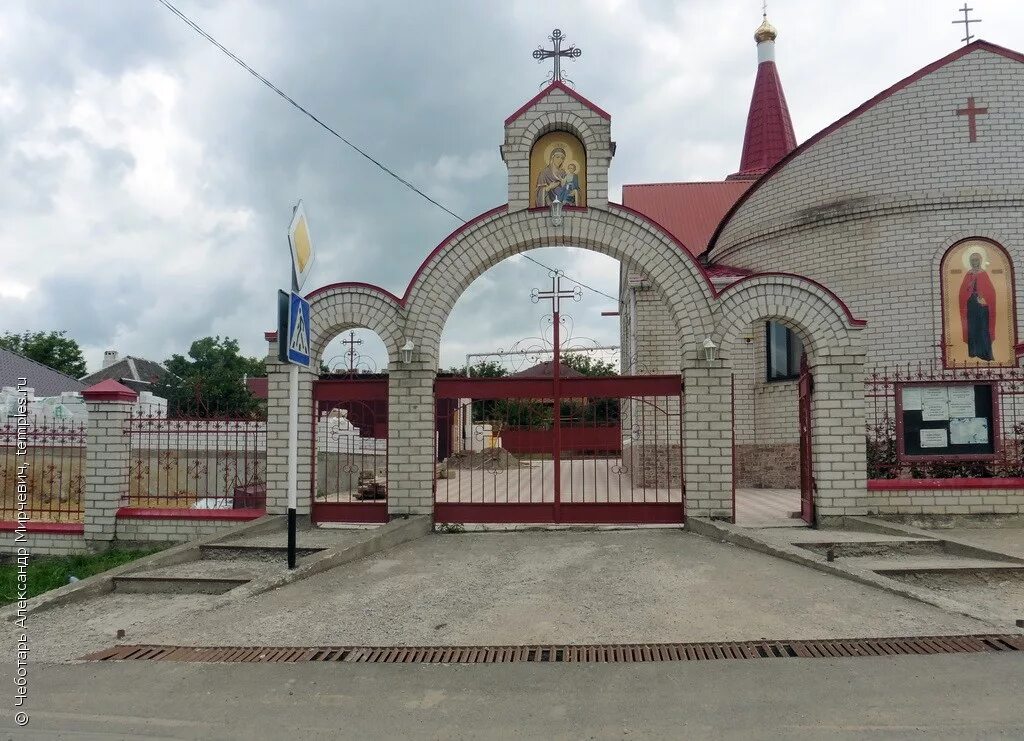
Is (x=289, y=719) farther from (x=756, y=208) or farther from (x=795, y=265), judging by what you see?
(x=756, y=208)

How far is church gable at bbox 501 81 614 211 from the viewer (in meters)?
9.44

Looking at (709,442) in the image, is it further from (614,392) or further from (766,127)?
(766,127)

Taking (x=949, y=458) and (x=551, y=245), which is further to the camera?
(x=551, y=245)

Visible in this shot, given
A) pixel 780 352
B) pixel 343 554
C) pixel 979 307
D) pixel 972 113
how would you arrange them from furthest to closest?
1. pixel 780 352
2. pixel 972 113
3. pixel 979 307
4. pixel 343 554

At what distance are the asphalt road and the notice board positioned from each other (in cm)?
531

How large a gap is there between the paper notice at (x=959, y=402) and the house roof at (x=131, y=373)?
44.5m

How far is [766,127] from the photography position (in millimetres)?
25734

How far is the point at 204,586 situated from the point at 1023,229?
48.1 ft

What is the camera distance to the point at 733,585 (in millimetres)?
6336

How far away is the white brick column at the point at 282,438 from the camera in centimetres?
932

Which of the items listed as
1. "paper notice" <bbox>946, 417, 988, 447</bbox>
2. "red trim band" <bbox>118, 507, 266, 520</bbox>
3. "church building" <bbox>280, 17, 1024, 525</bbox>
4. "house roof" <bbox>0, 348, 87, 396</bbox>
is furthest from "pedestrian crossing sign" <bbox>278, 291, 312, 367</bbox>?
"house roof" <bbox>0, 348, 87, 396</bbox>

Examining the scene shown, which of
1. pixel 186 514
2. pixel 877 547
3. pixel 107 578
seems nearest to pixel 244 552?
pixel 107 578

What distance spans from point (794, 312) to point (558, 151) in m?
4.03

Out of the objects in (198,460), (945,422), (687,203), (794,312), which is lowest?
(198,460)
